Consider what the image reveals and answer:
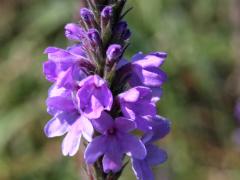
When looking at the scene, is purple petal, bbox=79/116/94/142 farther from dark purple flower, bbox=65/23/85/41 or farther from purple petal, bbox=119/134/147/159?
dark purple flower, bbox=65/23/85/41

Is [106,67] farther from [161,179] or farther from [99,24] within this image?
[161,179]

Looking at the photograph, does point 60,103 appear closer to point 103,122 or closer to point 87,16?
point 103,122

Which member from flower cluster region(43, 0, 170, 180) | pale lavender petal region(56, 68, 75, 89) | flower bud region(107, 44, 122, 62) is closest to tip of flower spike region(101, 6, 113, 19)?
flower cluster region(43, 0, 170, 180)

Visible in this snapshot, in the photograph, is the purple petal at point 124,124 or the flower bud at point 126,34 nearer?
the purple petal at point 124,124

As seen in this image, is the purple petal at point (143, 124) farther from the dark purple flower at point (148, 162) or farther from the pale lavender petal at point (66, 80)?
the pale lavender petal at point (66, 80)

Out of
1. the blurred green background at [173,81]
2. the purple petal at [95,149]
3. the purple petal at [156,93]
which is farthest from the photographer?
the blurred green background at [173,81]

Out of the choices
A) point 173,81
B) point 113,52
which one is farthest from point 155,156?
point 173,81

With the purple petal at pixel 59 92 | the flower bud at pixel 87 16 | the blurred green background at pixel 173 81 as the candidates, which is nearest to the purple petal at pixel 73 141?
the purple petal at pixel 59 92
